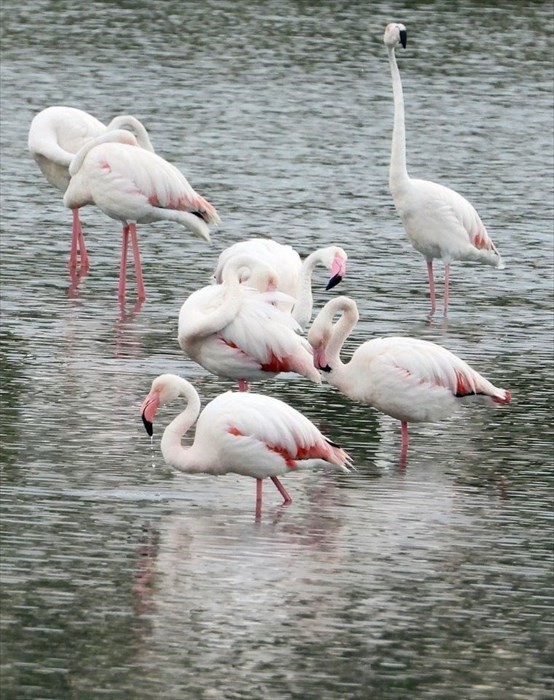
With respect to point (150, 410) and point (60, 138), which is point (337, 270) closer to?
point (150, 410)

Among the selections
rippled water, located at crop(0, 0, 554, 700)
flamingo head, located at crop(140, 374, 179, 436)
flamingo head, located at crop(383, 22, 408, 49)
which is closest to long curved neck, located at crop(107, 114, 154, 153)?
rippled water, located at crop(0, 0, 554, 700)

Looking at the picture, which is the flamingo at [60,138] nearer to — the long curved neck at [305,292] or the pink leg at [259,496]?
the long curved neck at [305,292]

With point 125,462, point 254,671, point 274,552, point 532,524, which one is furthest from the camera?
point 125,462

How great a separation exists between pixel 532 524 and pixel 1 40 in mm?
19150

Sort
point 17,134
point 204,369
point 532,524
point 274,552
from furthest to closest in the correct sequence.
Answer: point 17,134 → point 204,369 → point 532,524 → point 274,552

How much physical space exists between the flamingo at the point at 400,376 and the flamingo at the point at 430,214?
3.35m

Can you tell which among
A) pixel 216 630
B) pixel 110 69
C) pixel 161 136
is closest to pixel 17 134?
pixel 161 136

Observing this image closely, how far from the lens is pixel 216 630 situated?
22.5 ft

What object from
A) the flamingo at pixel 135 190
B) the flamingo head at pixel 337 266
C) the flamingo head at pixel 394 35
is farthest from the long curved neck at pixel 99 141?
the flamingo head at pixel 337 266

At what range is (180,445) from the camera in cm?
859

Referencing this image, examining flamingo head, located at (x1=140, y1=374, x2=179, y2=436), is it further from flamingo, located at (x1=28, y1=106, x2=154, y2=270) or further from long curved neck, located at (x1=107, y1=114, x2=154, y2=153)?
flamingo, located at (x1=28, y1=106, x2=154, y2=270)

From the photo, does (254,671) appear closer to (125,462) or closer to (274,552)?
(274,552)

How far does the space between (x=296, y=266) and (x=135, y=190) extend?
247cm

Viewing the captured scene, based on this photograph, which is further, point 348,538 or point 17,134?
point 17,134
